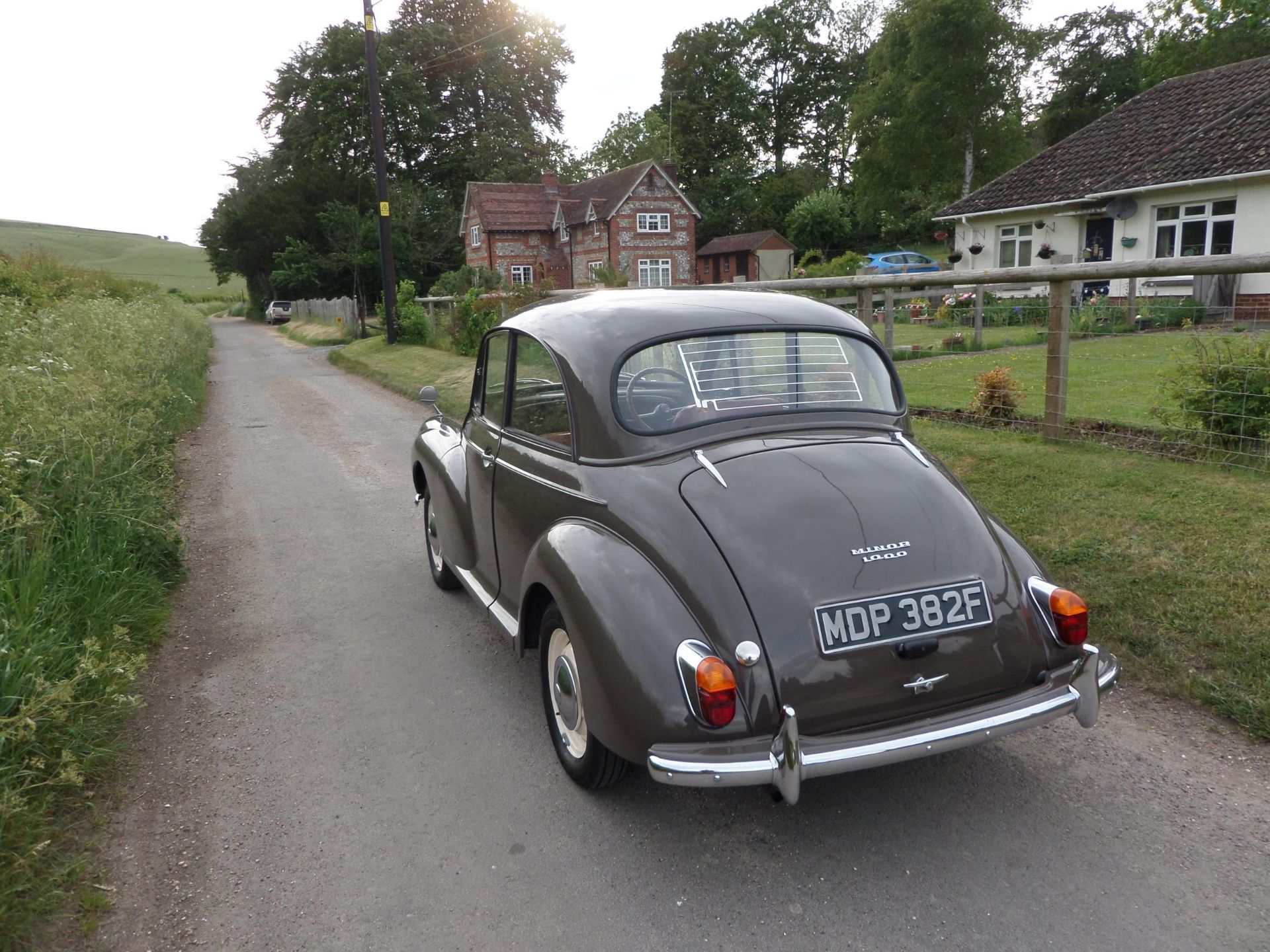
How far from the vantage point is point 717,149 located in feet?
221

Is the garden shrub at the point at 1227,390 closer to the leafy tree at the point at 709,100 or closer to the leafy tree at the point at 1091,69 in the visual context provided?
the leafy tree at the point at 1091,69

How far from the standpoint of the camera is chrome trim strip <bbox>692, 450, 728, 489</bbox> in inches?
124

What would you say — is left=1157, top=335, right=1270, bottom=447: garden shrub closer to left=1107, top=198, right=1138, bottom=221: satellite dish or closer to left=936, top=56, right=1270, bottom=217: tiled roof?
left=936, top=56, right=1270, bottom=217: tiled roof

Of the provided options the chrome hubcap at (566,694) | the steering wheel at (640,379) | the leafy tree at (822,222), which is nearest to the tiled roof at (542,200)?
the leafy tree at (822,222)

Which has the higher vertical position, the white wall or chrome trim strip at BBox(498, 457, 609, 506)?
the white wall

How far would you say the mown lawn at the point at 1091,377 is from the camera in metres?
7.87

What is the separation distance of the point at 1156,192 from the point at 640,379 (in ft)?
73.4

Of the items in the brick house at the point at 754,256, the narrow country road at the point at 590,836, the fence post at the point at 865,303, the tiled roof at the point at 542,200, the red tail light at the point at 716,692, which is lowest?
the narrow country road at the point at 590,836

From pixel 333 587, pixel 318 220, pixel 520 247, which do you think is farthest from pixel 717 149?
pixel 333 587

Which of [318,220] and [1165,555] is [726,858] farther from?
[318,220]

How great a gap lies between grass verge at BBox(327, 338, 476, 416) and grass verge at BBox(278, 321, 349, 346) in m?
5.34

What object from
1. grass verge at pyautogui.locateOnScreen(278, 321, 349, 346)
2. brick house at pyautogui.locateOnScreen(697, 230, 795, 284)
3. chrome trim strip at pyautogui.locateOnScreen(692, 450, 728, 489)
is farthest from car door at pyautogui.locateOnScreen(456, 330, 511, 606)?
brick house at pyautogui.locateOnScreen(697, 230, 795, 284)

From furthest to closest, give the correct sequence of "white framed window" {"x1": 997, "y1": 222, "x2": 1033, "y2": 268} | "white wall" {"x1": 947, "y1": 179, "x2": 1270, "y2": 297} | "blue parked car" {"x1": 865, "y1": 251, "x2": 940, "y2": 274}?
1. "blue parked car" {"x1": 865, "y1": 251, "x2": 940, "y2": 274}
2. "white framed window" {"x1": 997, "y1": 222, "x2": 1033, "y2": 268}
3. "white wall" {"x1": 947, "y1": 179, "x2": 1270, "y2": 297}

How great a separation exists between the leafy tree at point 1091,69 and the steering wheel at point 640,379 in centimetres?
5736
